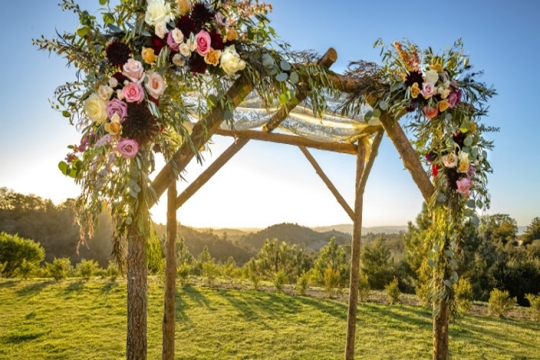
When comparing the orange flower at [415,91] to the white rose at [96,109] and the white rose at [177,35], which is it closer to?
the white rose at [177,35]

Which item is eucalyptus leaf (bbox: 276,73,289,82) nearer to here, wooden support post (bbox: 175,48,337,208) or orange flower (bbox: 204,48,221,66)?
orange flower (bbox: 204,48,221,66)

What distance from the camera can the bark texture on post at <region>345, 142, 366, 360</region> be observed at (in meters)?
4.02

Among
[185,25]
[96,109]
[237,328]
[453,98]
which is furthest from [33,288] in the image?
[453,98]

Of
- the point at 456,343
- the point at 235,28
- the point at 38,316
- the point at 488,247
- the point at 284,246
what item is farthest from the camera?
the point at 488,247

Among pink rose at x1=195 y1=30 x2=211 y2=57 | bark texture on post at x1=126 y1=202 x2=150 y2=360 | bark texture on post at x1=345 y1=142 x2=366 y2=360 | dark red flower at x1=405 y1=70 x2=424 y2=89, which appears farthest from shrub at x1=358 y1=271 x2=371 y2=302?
pink rose at x1=195 y1=30 x2=211 y2=57

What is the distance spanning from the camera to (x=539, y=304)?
731 cm

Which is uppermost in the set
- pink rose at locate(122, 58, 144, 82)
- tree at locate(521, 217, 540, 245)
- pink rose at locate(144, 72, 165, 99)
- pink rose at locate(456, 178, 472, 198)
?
pink rose at locate(122, 58, 144, 82)

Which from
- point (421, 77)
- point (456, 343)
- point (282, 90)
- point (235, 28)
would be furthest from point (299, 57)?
point (456, 343)

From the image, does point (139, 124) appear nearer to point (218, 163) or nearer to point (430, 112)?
point (430, 112)

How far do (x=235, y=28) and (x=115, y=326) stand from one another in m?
5.40

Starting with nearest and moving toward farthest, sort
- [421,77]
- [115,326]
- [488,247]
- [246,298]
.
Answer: [421,77]
[115,326]
[246,298]
[488,247]

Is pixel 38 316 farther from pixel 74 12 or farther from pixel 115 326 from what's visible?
pixel 74 12

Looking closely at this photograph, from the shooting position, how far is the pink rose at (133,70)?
1.67 meters

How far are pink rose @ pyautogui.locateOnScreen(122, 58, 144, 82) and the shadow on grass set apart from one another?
779 cm
